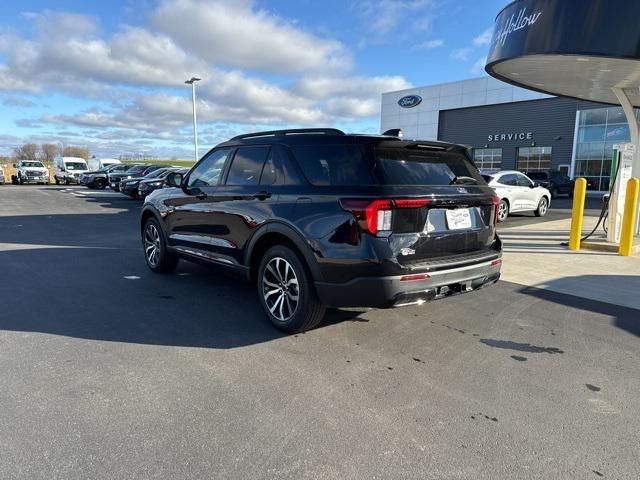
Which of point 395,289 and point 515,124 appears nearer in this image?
point 395,289

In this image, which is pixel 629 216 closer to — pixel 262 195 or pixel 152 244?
pixel 262 195

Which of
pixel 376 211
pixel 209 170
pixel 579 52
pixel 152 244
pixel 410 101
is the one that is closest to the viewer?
pixel 376 211

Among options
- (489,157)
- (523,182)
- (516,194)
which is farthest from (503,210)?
(489,157)

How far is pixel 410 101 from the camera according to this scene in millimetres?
43656

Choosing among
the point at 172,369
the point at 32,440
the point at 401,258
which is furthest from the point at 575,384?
the point at 32,440

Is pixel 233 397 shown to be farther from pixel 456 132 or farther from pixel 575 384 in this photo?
pixel 456 132

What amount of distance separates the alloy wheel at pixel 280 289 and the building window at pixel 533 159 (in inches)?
1337

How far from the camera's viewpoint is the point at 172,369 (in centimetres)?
350

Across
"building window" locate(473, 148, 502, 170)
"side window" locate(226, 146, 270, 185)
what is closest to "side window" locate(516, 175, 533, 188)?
"side window" locate(226, 146, 270, 185)

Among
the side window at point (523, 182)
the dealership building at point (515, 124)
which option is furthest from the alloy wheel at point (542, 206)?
the dealership building at point (515, 124)

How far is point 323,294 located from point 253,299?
1736 millimetres

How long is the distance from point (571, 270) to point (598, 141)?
29.3 metres

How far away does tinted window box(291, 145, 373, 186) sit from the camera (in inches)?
146

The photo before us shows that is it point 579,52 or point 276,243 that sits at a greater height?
point 579,52
